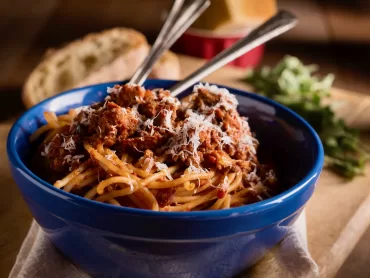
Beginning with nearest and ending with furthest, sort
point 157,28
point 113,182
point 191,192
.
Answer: point 113,182 → point 191,192 → point 157,28

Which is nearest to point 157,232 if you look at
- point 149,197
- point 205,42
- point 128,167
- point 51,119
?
point 149,197

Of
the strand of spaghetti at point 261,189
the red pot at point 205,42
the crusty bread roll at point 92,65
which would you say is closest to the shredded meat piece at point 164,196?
the strand of spaghetti at point 261,189

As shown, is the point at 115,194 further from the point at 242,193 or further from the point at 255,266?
the point at 255,266

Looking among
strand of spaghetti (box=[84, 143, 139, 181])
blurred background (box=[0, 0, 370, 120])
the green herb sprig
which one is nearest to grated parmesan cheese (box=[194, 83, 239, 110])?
strand of spaghetti (box=[84, 143, 139, 181])

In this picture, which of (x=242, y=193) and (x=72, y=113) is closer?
(x=242, y=193)

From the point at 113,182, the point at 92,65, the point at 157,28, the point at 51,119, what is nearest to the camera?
the point at 113,182

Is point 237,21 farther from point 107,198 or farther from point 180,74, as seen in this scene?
point 107,198

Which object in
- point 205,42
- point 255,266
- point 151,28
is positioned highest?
point 255,266
